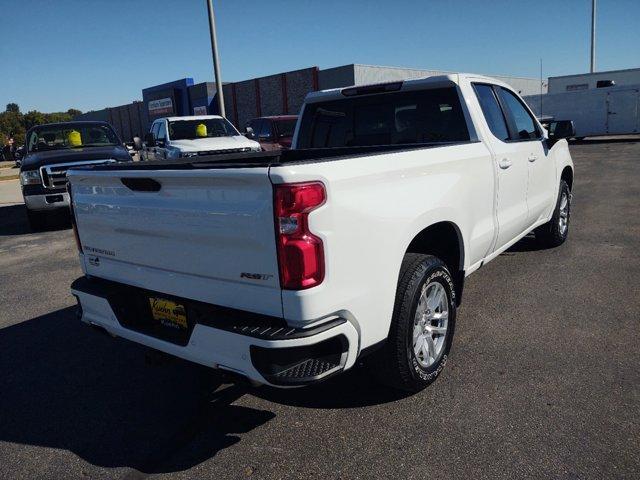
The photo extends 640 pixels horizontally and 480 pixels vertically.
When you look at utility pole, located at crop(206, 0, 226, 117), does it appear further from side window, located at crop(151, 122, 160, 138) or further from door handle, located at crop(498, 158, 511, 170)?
door handle, located at crop(498, 158, 511, 170)

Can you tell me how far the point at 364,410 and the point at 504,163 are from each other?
90.1 inches

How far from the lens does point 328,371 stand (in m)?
2.52

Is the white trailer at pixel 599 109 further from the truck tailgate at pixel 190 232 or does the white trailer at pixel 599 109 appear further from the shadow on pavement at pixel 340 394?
the truck tailgate at pixel 190 232

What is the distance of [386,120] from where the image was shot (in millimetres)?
4543

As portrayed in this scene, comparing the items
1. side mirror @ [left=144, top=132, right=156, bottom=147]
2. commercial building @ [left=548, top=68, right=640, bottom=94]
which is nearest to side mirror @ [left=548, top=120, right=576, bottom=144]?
side mirror @ [left=144, top=132, right=156, bottom=147]

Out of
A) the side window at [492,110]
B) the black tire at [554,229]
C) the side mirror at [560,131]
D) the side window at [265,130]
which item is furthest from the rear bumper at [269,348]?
the side window at [265,130]

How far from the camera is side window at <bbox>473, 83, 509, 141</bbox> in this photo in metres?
4.37

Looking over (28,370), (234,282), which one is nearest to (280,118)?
(28,370)

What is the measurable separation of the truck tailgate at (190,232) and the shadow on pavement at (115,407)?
65 centimetres

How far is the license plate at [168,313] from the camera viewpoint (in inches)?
113

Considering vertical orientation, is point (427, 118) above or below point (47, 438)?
above

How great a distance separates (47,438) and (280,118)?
13.4 m

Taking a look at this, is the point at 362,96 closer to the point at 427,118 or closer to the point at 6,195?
the point at 427,118

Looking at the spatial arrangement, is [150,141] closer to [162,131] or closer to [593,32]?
[162,131]
